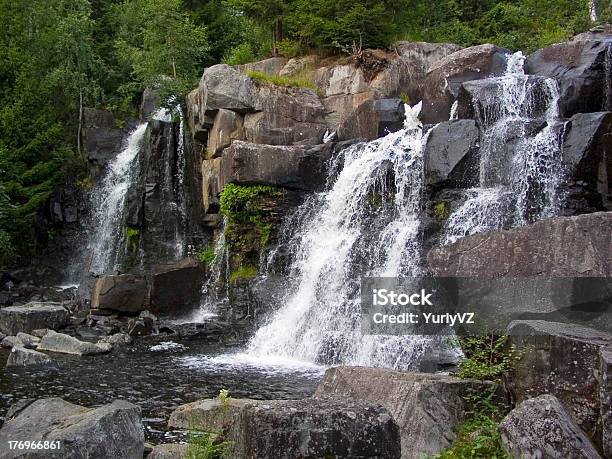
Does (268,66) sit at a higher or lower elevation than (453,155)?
higher

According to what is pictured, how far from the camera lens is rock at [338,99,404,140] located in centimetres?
1900

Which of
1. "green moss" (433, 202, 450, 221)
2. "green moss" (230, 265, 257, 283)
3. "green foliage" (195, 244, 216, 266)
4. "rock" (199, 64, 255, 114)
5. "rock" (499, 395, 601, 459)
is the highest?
"rock" (199, 64, 255, 114)

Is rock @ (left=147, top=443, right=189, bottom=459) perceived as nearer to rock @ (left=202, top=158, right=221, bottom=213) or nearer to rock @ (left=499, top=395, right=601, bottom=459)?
rock @ (left=499, top=395, right=601, bottom=459)

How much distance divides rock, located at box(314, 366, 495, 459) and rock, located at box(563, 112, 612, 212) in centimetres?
849

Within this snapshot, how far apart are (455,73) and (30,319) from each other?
1421 centimetres

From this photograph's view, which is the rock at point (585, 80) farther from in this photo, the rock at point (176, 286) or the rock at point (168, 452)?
the rock at point (168, 452)

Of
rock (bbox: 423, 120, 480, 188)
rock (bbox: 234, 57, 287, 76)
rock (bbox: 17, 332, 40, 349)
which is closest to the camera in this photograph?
rock (bbox: 17, 332, 40, 349)

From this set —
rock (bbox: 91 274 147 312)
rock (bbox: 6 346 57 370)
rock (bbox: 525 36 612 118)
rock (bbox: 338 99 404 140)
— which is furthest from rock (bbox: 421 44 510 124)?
rock (bbox: 6 346 57 370)

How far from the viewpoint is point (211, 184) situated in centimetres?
1991

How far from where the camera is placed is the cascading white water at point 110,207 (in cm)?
2186

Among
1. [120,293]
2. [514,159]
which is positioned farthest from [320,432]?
[120,293]

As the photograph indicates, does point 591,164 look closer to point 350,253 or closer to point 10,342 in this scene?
point 350,253

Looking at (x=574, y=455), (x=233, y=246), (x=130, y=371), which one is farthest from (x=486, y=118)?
(x=574, y=455)

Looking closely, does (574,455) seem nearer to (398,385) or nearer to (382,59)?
(398,385)
